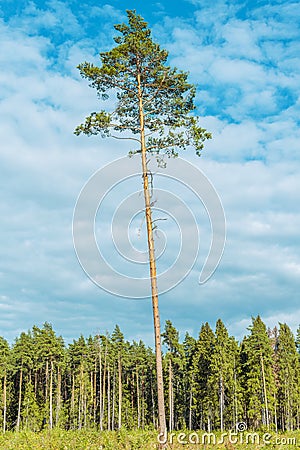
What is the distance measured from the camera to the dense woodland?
5725cm

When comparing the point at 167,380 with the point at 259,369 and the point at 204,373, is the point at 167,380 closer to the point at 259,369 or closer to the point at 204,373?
the point at 204,373

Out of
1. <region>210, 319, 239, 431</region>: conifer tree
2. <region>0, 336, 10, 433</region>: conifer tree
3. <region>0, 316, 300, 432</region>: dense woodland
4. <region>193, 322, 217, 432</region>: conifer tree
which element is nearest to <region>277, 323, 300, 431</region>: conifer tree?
<region>0, 316, 300, 432</region>: dense woodland

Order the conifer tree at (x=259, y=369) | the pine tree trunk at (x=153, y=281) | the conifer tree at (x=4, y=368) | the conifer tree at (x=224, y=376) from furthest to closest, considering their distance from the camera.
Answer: the conifer tree at (x=4, y=368), the conifer tree at (x=224, y=376), the conifer tree at (x=259, y=369), the pine tree trunk at (x=153, y=281)

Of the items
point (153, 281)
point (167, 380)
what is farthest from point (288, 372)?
point (153, 281)

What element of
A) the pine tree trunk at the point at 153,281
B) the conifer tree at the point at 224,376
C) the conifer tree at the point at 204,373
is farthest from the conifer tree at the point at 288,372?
the pine tree trunk at the point at 153,281

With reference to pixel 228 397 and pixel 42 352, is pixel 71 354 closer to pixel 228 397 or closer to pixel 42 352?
pixel 42 352

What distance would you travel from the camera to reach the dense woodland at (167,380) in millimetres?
57250

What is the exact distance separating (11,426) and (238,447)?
60.0 metres

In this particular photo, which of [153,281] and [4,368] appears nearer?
[153,281]

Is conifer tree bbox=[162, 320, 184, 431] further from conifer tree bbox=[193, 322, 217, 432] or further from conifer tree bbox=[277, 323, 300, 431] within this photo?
conifer tree bbox=[277, 323, 300, 431]

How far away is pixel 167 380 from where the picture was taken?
226ft

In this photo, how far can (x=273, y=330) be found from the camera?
340 ft

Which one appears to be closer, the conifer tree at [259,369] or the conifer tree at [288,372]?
the conifer tree at [259,369]

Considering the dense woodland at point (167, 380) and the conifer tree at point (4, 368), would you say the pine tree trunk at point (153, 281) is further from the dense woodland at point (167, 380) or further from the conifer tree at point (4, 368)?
the conifer tree at point (4, 368)
